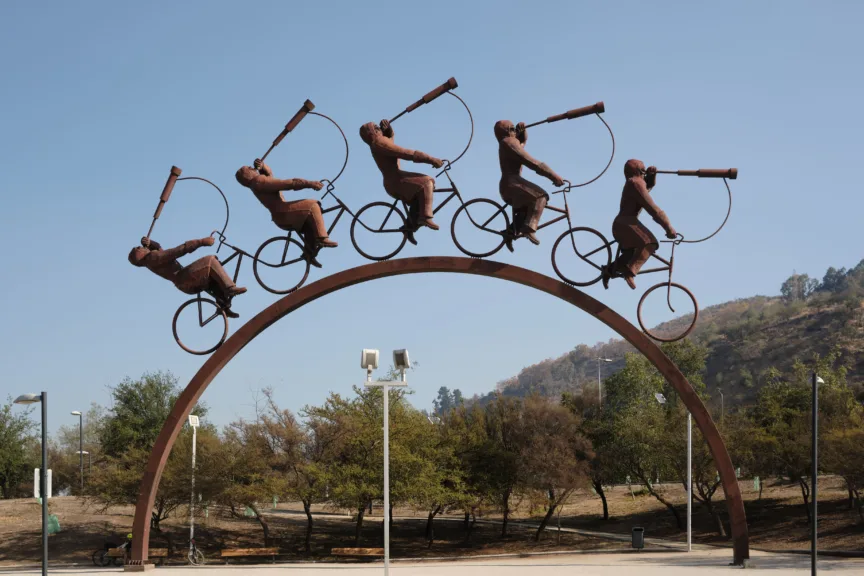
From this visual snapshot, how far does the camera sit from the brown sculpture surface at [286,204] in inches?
711

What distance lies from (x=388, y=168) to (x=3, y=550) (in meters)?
22.4

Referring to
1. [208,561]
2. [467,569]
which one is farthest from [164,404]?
[467,569]

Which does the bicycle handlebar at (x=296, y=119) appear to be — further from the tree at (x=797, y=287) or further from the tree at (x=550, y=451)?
the tree at (x=797, y=287)

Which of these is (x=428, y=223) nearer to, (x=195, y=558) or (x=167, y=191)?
(x=167, y=191)

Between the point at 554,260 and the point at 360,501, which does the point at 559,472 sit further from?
the point at 554,260

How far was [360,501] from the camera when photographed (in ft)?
108

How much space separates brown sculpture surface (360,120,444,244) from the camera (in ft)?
57.7

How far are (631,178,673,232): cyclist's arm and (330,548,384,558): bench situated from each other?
713 inches

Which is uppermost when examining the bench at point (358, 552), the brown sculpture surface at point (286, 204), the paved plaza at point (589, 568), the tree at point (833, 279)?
the tree at point (833, 279)

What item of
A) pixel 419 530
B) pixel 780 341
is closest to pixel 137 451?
pixel 419 530

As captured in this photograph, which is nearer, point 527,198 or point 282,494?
Answer: point 527,198

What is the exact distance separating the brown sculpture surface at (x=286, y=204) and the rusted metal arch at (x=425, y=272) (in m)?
0.96

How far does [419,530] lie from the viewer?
4088 centimetres

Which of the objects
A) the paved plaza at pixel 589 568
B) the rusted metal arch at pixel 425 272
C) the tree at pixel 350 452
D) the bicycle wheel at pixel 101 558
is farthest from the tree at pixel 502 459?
the rusted metal arch at pixel 425 272
